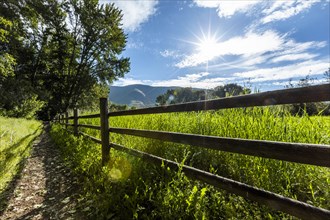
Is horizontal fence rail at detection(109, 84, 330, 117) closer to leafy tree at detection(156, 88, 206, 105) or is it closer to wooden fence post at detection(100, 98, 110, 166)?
leafy tree at detection(156, 88, 206, 105)

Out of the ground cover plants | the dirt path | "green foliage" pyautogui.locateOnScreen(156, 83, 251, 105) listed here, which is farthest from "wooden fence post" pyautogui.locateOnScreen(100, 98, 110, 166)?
"green foliage" pyautogui.locateOnScreen(156, 83, 251, 105)

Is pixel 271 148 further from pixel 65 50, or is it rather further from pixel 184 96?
pixel 65 50

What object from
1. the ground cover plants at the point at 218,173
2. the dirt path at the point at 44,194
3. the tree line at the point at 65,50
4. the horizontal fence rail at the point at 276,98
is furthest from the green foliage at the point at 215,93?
the tree line at the point at 65,50

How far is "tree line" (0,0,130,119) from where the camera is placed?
26859mm

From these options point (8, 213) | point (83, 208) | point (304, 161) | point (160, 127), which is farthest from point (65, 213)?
point (304, 161)

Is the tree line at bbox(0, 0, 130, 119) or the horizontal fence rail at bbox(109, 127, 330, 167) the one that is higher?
the tree line at bbox(0, 0, 130, 119)

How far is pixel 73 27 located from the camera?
30.3 meters

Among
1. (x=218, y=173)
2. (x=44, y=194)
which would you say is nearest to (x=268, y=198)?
(x=218, y=173)

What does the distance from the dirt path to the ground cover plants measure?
1.15 ft

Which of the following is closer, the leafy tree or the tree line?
the leafy tree

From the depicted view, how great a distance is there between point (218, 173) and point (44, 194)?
319 cm

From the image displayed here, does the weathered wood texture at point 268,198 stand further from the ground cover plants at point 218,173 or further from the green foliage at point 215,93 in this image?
the green foliage at point 215,93

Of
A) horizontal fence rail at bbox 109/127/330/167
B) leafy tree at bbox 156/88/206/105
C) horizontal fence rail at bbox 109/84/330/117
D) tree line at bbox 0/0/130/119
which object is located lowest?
horizontal fence rail at bbox 109/127/330/167

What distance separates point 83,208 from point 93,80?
101 ft
